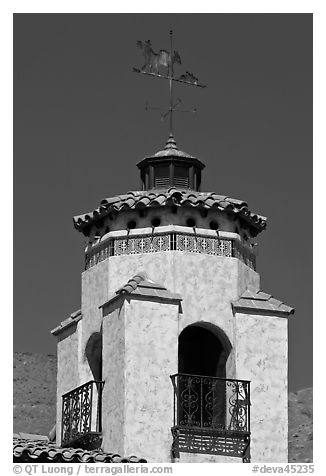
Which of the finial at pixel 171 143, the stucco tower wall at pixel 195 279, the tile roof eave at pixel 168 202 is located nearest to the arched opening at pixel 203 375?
the stucco tower wall at pixel 195 279

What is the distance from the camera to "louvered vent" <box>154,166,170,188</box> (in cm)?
2772

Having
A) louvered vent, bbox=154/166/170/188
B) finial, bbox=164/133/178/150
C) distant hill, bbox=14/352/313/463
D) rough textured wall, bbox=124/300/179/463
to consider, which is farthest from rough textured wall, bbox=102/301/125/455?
distant hill, bbox=14/352/313/463

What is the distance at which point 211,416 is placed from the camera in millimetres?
26078

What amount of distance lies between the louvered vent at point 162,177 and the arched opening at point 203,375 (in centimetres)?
240

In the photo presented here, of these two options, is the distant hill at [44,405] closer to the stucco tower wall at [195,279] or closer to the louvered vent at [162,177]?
the louvered vent at [162,177]

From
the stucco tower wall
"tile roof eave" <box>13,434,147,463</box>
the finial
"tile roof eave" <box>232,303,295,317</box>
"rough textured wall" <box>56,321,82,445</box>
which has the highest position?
the finial

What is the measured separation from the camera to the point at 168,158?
27.8 metres

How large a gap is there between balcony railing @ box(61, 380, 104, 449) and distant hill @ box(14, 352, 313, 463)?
24.9 metres

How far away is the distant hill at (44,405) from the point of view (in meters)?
60.3

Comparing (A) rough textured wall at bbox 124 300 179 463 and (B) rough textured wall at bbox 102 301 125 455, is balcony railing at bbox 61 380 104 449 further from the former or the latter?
(A) rough textured wall at bbox 124 300 179 463

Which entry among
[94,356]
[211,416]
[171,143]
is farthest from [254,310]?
[171,143]

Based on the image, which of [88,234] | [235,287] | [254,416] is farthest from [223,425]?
[88,234]

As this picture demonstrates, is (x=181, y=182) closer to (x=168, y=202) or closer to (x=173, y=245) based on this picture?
(x=168, y=202)

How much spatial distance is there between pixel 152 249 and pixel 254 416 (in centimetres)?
306
